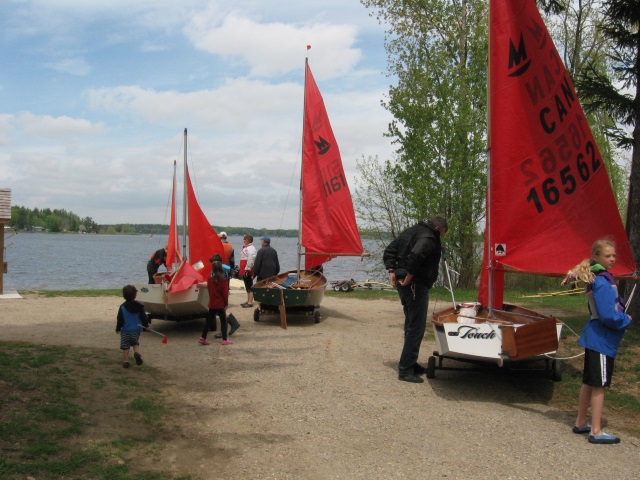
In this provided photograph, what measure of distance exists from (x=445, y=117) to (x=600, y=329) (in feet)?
56.4

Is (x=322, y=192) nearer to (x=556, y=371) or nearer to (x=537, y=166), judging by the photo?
(x=537, y=166)

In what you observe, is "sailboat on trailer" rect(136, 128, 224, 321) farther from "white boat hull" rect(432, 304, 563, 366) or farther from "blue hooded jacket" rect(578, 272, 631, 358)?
"blue hooded jacket" rect(578, 272, 631, 358)

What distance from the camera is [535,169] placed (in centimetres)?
730

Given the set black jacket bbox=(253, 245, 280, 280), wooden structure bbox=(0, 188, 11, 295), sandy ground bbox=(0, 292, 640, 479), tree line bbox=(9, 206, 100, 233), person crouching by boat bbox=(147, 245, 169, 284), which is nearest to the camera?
sandy ground bbox=(0, 292, 640, 479)

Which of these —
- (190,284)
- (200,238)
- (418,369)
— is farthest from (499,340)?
(200,238)

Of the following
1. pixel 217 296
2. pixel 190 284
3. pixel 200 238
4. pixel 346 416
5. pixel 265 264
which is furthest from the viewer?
pixel 265 264

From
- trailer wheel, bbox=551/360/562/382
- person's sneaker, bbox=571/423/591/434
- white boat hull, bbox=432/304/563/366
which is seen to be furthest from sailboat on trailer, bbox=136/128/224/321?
person's sneaker, bbox=571/423/591/434

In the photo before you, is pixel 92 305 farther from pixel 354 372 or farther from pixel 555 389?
pixel 555 389

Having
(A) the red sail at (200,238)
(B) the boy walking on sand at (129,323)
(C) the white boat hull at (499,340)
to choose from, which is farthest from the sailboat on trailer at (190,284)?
(C) the white boat hull at (499,340)

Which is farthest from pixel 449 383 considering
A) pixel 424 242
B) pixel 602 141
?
pixel 602 141

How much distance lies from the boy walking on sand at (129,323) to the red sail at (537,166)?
462 cm

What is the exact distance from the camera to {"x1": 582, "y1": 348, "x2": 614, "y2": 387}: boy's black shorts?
5336mm

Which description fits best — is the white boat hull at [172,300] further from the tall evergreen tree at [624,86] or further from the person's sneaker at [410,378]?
the tall evergreen tree at [624,86]

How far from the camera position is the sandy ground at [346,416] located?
4707 millimetres
